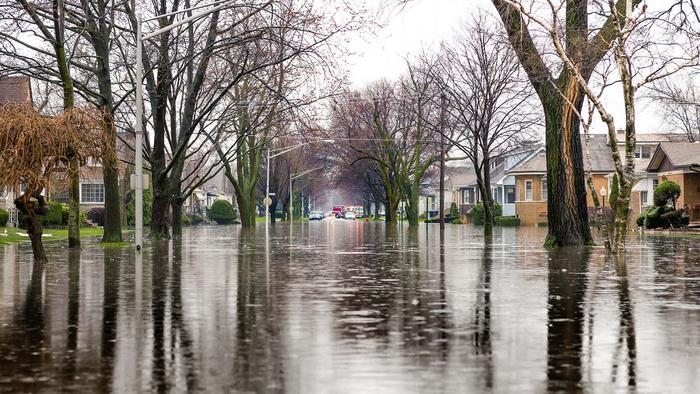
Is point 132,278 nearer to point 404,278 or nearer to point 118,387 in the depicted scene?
point 404,278

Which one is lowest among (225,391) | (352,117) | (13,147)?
(225,391)

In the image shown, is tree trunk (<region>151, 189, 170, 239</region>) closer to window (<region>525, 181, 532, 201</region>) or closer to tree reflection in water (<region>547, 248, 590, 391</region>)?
tree reflection in water (<region>547, 248, 590, 391</region>)

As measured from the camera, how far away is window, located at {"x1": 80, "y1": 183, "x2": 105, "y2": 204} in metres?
86.4

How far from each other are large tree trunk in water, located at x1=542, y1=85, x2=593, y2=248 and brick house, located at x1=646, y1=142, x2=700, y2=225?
999 inches

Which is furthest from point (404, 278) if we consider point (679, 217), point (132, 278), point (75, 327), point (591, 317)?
point (679, 217)

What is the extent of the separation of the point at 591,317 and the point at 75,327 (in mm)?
6249

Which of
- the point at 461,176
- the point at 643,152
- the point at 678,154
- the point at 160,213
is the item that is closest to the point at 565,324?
the point at 160,213

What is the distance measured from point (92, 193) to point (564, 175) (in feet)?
204

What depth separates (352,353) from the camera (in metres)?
9.39

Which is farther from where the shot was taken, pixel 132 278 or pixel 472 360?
pixel 132 278

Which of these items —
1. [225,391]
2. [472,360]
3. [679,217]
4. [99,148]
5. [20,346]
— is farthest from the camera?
[679,217]

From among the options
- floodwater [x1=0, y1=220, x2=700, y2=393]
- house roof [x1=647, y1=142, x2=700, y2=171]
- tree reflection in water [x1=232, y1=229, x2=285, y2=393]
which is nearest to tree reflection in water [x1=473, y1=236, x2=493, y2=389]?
floodwater [x1=0, y1=220, x2=700, y2=393]

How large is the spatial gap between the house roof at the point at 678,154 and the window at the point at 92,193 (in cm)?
4707

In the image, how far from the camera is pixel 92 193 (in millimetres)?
86938
